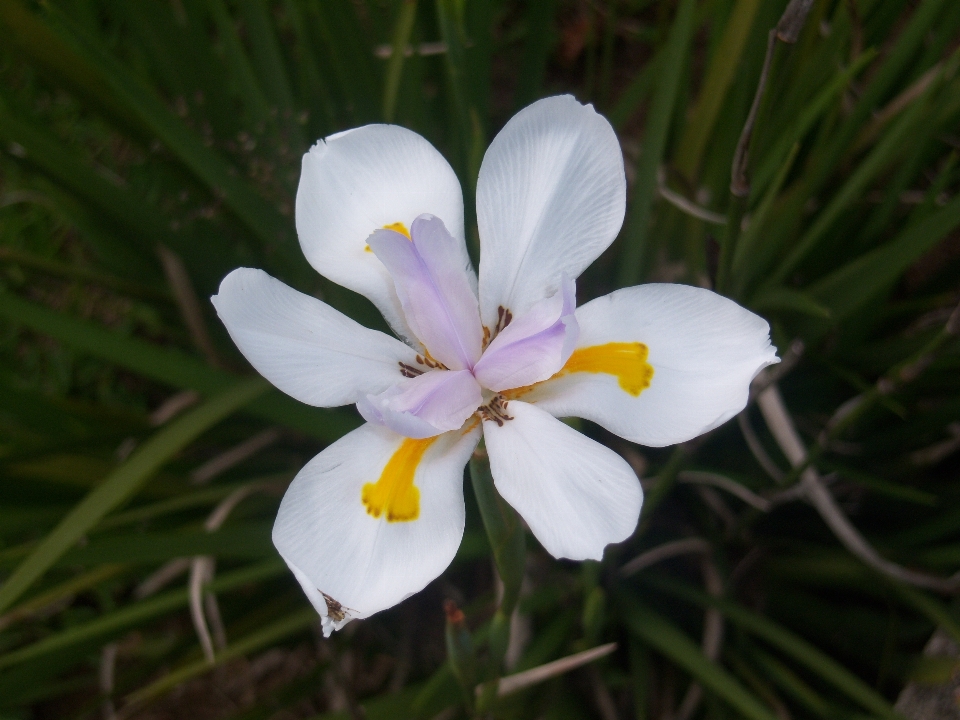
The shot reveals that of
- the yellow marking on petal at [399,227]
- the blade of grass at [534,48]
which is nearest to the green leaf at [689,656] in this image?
the yellow marking on petal at [399,227]

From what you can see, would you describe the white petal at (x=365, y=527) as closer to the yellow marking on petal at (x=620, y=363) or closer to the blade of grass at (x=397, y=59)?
the yellow marking on petal at (x=620, y=363)

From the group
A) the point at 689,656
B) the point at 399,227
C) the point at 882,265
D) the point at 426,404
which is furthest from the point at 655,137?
the point at 689,656

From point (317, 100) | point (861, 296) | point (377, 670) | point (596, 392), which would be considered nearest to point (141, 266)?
point (317, 100)

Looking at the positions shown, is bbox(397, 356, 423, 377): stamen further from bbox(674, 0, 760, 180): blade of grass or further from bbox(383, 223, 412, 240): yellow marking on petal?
bbox(674, 0, 760, 180): blade of grass

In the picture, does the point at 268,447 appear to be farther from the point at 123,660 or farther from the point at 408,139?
the point at 408,139

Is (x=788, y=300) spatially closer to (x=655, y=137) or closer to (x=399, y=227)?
(x=655, y=137)

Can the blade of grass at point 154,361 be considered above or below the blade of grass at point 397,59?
below

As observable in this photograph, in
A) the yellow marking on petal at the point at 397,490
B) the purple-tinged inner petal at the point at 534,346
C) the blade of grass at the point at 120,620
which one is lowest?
the blade of grass at the point at 120,620
